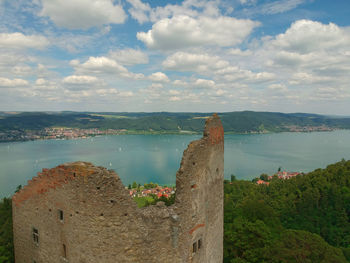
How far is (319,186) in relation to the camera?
120ft

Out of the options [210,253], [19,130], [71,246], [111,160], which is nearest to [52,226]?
[71,246]

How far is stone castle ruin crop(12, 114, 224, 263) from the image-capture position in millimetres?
6754

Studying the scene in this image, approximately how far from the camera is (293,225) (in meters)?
29.2

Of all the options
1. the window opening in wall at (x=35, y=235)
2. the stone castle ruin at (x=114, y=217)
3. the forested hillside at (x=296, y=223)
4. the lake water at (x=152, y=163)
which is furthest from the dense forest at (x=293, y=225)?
the lake water at (x=152, y=163)

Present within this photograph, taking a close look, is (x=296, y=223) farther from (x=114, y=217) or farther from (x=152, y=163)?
(x=152, y=163)

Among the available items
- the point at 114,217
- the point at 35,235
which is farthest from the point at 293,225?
the point at 35,235

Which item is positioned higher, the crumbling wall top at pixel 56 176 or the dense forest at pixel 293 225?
the crumbling wall top at pixel 56 176

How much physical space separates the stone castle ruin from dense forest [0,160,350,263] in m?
6.72

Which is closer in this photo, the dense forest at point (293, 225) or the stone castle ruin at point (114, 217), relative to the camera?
the stone castle ruin at point (114, 217)

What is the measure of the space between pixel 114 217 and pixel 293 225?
29.3 m

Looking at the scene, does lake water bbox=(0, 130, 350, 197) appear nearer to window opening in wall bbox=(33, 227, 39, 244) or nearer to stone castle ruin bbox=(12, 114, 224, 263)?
window opening in wall bbox=(33, 227, 39, 244)

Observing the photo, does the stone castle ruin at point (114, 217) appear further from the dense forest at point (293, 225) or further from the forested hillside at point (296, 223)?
the forested hillside at point (296, 223)

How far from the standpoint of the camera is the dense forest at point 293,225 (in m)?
15.3

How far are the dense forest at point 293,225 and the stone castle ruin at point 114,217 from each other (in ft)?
22.1
